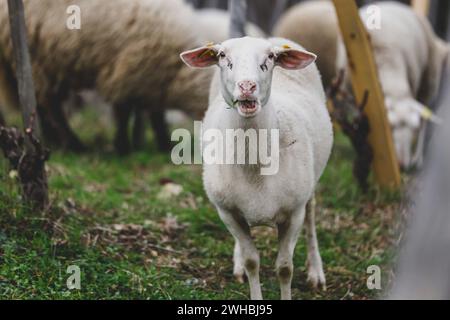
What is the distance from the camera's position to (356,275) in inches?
165

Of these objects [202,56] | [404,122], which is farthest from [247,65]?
[404,122]

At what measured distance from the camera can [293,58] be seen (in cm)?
324

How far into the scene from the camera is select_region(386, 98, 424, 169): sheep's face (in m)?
6.29

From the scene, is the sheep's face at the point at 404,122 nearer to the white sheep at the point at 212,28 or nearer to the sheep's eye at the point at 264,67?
the white sheep at the point at 212,28

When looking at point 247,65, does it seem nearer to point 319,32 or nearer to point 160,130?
point 160,130

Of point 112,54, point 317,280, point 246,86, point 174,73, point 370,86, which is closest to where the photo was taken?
point 246,86

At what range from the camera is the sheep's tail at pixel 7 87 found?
6658 mm

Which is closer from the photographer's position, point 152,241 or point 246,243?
point 246,243

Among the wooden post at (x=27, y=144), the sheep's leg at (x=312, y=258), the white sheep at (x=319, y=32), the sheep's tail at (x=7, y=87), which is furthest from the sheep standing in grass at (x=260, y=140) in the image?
the white sheep at (x=319, y=32)

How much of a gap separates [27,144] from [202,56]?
4.72 feet

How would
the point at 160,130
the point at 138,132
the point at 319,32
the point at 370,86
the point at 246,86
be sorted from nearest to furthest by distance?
1. the point at 246,86
2. the point at 370,86
3. the point at 160,130
4. the point at 138,132
5. the point at 319,32

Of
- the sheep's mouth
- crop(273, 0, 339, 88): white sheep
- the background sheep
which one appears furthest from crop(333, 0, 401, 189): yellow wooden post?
crop(273, 0, 339, 88): white sheep

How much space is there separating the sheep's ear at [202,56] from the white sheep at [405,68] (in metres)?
3.01
